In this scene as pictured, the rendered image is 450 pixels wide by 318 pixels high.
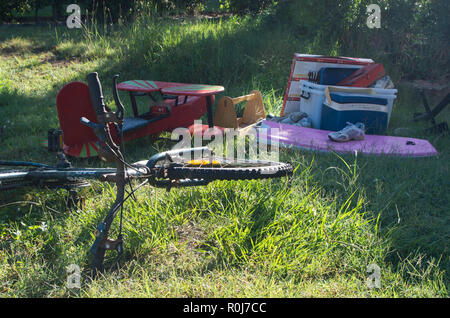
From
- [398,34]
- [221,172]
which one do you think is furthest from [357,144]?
[398,34]

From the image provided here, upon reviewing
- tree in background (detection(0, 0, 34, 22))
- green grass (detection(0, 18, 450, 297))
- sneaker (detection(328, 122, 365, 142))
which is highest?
tree in background (detection(0, 0, 34, 22))

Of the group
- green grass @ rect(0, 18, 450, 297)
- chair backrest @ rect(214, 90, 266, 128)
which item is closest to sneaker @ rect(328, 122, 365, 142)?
green grass @ rect(0, 18, 450, 297)

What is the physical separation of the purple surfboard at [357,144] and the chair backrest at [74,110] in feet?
5.87

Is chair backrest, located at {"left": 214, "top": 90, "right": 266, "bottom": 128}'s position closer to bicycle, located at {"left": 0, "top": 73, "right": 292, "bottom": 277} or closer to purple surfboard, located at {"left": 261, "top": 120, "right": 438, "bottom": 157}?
purple surfboard, located at {"left": 261, "top": 120, "right": 438, "bottom": 157}

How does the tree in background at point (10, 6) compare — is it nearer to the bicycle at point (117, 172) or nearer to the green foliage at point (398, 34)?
the green foliage at point (398, 34)

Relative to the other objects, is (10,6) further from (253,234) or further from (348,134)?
(253,234)

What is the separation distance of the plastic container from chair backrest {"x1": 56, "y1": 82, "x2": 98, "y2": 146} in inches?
102

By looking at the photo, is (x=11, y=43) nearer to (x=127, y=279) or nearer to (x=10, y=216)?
(x=10, y=216)

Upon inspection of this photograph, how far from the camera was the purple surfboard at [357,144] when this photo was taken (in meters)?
3.98

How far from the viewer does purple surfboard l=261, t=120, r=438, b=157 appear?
398cm

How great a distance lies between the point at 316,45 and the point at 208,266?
5.57 m

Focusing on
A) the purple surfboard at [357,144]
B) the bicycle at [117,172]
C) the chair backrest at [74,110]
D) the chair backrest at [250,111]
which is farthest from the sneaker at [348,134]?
the chair backrest at [74,110]

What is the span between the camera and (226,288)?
6.89ft

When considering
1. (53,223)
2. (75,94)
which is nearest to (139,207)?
(53,223)
